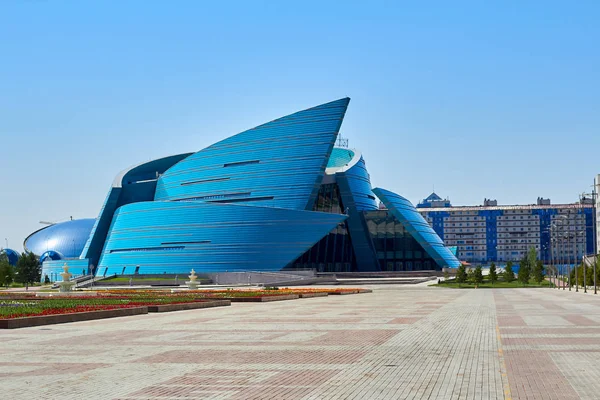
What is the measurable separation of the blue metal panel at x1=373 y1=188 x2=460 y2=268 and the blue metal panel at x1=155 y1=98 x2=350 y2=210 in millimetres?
10233

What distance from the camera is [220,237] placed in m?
101

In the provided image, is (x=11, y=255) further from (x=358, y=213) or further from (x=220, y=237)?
(x=358, y=213)

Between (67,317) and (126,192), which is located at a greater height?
(126,192)

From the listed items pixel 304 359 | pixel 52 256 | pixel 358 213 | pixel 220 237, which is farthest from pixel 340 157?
pixel 304 359

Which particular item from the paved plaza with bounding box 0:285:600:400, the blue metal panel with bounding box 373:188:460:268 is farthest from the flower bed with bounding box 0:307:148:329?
the blue metal panel with bounding box 373:188:460:268

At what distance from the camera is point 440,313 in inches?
1254

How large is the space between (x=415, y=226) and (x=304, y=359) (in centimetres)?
9439

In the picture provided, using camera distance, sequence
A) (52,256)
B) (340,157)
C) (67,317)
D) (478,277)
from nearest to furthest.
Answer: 1. (67,317)
2. (478,277)
3. (340,157)
4. (52,256)

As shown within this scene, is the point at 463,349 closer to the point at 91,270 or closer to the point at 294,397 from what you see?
the point at 294,397

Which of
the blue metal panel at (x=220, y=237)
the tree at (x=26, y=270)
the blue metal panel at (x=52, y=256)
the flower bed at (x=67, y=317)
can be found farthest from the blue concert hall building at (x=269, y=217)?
the flower bed at (x=67, y=317)

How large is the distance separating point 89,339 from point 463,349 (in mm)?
9714

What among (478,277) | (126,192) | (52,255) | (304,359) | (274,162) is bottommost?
(304,359)

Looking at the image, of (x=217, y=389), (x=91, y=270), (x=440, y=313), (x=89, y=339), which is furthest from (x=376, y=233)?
(x=217, y=389)

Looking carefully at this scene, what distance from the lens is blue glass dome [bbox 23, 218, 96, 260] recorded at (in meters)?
139
